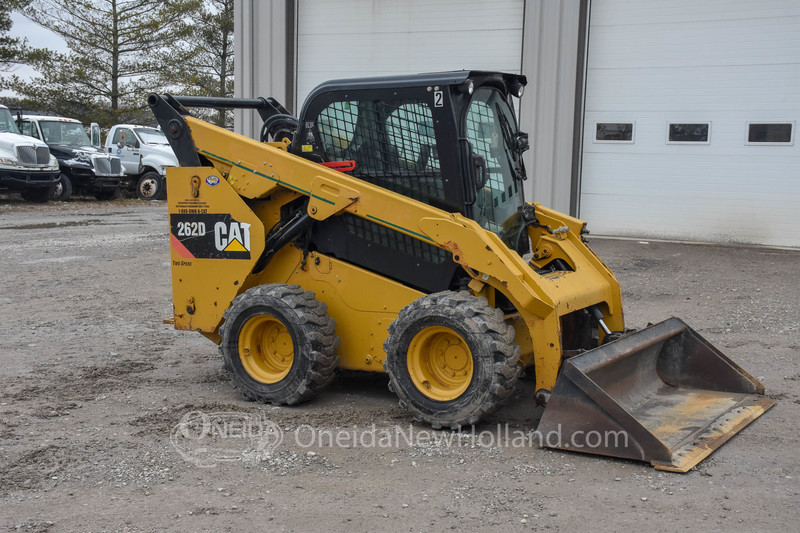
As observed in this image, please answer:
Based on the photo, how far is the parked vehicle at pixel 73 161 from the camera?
75.3ft

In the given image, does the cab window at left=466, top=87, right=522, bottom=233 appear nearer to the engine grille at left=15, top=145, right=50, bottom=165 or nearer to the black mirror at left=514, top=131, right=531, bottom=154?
the black mirror at left=514, top=131, right=531, bottom=154

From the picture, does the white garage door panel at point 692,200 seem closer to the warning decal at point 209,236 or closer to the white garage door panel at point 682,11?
the white garage door panel at point 682,11

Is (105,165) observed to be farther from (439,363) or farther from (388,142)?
(439,363)

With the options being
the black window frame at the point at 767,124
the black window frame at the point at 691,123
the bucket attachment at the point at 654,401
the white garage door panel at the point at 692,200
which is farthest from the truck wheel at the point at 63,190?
the bucket attachment at the point at 654,401

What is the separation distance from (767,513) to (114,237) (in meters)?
13.2

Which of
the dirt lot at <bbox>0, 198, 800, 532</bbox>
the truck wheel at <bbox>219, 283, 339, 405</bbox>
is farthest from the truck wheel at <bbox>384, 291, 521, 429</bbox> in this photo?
the truck wheel at <bbox>219, 283, 339, 405</bbox>

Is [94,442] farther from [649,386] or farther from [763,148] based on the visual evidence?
[763,148]

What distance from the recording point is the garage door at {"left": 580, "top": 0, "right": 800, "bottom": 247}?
13.7 m

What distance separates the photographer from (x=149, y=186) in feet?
82.0

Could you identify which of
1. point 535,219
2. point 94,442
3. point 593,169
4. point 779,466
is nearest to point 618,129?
point 593,169

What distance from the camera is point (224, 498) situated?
430cm

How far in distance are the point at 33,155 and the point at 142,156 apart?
3888 millimetres

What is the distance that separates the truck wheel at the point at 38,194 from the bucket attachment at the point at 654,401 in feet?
64.6

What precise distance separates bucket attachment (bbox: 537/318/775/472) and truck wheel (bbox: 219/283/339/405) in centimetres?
163
